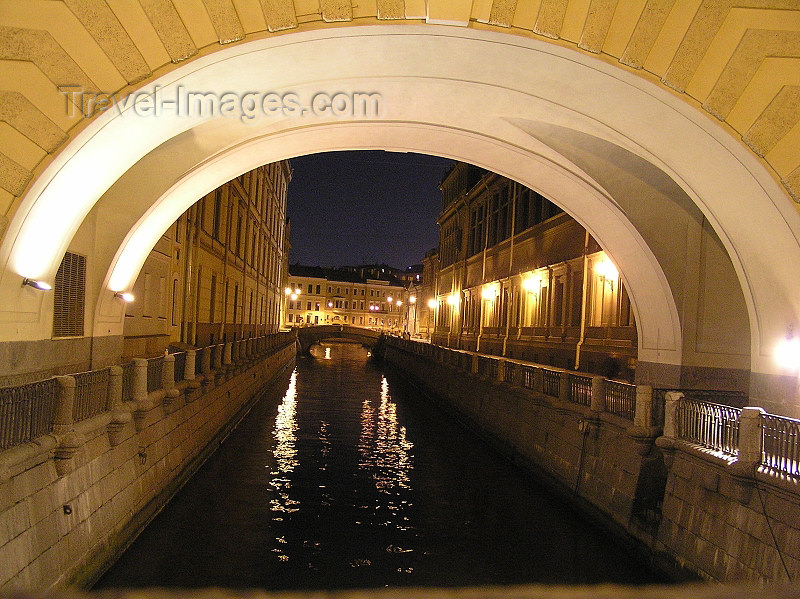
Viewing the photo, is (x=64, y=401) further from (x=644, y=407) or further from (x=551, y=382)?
(x=551, y=382)

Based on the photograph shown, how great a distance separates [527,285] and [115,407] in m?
20.3

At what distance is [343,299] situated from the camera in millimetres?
104562

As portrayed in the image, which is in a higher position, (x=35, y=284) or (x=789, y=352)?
(x=35, y=284)

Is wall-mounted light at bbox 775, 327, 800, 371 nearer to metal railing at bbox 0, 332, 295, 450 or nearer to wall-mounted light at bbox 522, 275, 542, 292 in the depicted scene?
metal railing at bbox 0, 332, 295, 450

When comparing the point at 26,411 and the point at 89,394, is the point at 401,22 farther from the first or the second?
the point at 89,394

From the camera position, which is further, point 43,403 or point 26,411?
point 43,403

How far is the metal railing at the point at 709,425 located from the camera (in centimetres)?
847

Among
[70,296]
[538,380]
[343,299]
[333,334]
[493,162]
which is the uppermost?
[493,162]

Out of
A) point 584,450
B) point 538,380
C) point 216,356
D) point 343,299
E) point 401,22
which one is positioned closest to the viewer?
point 401,22

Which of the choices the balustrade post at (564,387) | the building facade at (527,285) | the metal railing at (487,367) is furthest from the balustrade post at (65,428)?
the building facade at (527,285)

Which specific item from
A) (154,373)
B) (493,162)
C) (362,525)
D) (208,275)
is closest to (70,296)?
(154,373)

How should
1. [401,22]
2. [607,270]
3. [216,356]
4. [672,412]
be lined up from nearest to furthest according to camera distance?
[401,22] → [672,412] → [216,356] → [607,270]

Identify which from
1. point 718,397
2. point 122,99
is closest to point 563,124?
point 718,397

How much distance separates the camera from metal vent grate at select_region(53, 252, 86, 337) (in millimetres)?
11023
